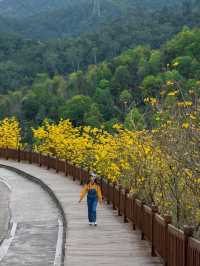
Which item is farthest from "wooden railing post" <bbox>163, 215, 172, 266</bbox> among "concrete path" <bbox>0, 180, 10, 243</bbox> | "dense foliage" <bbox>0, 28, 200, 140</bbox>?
"dense foliage" <bbox>0, 28, 200, 140</bbox>

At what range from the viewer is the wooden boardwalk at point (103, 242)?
46.9 feet

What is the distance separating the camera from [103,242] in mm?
16750

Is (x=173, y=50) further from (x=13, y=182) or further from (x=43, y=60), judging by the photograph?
(x=13, y=182)

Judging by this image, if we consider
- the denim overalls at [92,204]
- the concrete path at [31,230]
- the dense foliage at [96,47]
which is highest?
the dense foliage at [96,47]

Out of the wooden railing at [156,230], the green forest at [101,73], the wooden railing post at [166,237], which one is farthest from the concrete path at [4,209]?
the green forest at [101,73]

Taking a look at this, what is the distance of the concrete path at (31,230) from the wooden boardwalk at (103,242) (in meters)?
0.63

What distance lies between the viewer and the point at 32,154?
46906mm

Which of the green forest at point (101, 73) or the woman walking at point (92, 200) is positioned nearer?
the woman walking at point (92, 200)

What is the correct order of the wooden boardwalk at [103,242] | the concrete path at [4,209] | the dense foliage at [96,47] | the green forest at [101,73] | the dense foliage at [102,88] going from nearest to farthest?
the wooden boardwalk at [103,242] → the concrete path at [4,209] → the green forest at [101,73] → the dense foliage at [102,88] → the dense foliage at [96,47]

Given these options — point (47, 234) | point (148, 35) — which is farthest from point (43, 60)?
point (47, 234)

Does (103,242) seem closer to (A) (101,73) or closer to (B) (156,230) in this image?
(B) (156,230)

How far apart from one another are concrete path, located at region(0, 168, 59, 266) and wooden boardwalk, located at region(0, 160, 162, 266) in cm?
63

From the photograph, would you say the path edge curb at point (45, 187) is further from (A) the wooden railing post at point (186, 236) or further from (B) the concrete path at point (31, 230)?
(A) the wooden railing post at point (186, 236)

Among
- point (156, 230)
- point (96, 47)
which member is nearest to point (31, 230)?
point (156, 230)
